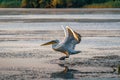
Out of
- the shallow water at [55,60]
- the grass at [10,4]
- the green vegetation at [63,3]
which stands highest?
the shallow water at [55,60]

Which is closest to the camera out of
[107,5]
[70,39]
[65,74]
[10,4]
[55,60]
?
[65,74]

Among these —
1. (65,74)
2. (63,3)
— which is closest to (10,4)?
(63,3)

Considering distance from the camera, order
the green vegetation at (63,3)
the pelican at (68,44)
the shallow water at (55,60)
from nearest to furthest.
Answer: the shallow water at (55,60) → the pelican at (68,44) → the green vegetation at (63,3)

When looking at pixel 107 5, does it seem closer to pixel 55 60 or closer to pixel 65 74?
pixel 55 60

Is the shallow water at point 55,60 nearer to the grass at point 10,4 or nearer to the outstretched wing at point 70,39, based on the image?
the outstretched wing at point 70,39

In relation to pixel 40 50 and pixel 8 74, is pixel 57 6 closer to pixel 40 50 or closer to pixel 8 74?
pixel 40 50

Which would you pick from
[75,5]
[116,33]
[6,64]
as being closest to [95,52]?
[6,64]

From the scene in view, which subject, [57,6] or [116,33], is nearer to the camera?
[116,33]

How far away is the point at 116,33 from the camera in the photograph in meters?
29.3

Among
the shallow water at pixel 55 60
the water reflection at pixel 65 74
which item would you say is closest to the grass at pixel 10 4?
the shallow water at pixel 55 60

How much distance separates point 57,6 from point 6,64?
64.2 m

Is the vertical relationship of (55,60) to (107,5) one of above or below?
above

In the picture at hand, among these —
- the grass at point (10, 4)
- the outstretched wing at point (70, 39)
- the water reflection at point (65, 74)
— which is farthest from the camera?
the grass at point (10, 4)

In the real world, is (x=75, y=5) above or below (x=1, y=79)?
below
